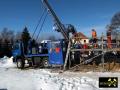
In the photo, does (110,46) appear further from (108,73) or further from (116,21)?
(116,21)

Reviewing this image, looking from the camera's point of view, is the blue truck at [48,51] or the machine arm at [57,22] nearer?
the blue truck at [48,51]

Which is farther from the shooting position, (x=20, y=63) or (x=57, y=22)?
(x=20, y=63)

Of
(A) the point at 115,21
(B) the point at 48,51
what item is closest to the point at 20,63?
(B) the point at 48,51

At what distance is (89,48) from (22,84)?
1295cm

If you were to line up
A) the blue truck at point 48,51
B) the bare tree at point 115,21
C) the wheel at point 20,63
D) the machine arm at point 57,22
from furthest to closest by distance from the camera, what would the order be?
1. the bare tree at point 115,21
2. the wheel at point 20,63
3. the machine arm at point 57,22
4. the blue truck at point 48,51

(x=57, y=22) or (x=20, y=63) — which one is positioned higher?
(x=57, y=22)

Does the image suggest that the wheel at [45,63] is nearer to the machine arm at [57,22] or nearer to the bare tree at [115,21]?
the machine arm at [57,22]

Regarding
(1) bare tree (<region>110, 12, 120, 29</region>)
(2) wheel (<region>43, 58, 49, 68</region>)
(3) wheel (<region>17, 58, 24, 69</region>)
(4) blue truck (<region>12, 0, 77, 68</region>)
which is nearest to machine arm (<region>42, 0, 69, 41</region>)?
(4) blue truck (<region>12, 0, 77, 68</region>)

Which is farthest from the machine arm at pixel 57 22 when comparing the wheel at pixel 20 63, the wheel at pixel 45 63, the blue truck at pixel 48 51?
the wheel at pixel 20 63

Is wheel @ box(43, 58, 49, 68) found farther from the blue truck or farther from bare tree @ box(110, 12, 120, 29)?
bare tree @ box(110, 12, 120, 29)

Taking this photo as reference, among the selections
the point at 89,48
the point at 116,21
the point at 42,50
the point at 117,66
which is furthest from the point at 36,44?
the point at 116,21

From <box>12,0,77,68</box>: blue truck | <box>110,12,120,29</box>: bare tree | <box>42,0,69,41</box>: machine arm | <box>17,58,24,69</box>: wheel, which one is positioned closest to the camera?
<box>12,0,77,68</box>: blue truck

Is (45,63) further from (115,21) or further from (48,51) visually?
(115,21)

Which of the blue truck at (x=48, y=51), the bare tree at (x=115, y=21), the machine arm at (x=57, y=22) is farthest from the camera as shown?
the bare tree at (x=115, y=21)
